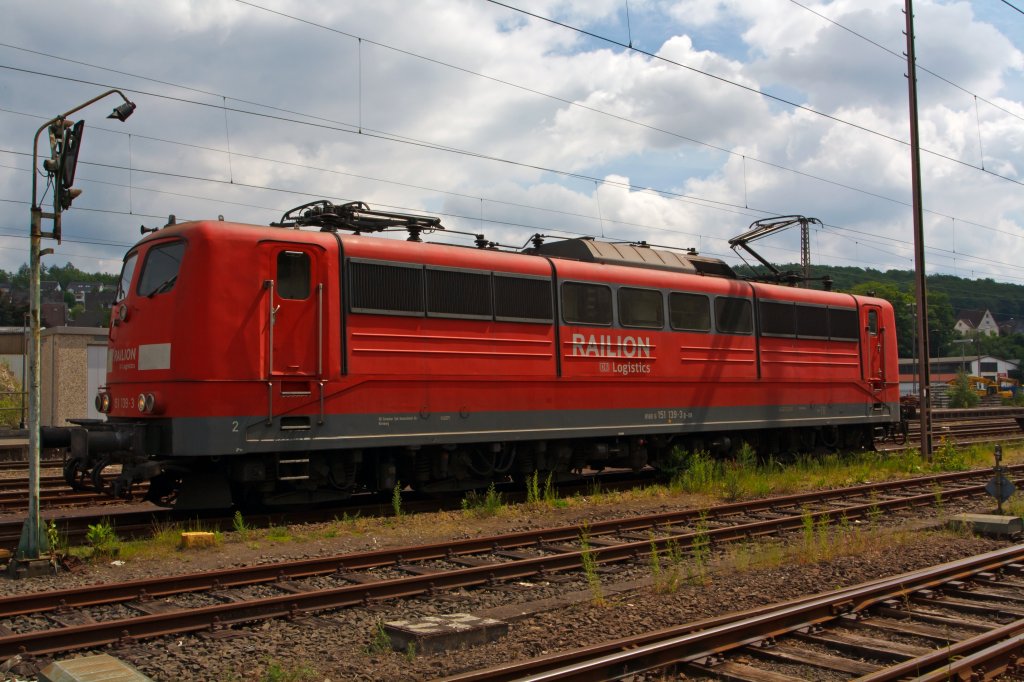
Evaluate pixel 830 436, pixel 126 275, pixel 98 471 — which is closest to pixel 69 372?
pixel 126 275

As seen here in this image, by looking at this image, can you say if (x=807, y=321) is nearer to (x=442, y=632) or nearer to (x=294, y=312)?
(x=294, y=312)

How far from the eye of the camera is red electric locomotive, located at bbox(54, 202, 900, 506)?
10742 millimetres

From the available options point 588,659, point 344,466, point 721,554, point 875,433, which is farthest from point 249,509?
point 875,433

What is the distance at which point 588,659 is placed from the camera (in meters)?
5.78

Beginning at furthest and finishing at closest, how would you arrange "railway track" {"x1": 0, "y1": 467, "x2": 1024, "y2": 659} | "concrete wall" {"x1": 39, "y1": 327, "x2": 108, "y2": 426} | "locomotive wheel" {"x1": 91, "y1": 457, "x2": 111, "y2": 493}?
"concrete wall" {"x1": 39, "y1": 327, "x2": 108, "y2": 426}, "locomotive wheel" {"x1": 91, "y1": 457, "x2": 111, "y2": 493}, "railway track" {"x1": 0, "y1": 467, "x2": 1024, "y2": 659}

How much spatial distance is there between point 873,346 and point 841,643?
14.8 m

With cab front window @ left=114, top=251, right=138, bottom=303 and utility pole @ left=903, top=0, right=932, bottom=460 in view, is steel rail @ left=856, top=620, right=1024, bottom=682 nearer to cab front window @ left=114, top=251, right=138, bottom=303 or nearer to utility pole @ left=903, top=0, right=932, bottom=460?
cab front window @ left=114, top=251, right=138, bottom=303

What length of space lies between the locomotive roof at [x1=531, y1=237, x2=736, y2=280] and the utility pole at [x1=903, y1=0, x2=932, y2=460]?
4831mm

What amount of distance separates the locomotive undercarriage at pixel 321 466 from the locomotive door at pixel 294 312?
1144 millimetres

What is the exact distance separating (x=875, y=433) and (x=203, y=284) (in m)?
15.9

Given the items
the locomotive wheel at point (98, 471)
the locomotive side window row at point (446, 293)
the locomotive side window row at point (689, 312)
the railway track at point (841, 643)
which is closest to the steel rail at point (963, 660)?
the railway track at point (841, 643)

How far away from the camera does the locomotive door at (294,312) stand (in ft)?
36.5

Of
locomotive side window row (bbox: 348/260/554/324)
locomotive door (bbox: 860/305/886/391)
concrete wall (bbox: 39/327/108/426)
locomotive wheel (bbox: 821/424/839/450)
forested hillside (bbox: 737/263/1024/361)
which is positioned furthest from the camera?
forested hillside (bbox: 737/263/1024/361)

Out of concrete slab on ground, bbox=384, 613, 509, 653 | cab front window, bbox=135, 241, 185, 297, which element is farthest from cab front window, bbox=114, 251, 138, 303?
concrete slab on ground, bbox=384, 613, 509, 653
